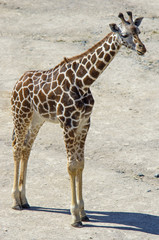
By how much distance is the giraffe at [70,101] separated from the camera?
10.3 meters

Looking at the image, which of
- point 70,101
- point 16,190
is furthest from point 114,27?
point 16,190

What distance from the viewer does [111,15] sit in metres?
24.7

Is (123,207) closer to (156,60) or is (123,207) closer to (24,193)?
(24,193)

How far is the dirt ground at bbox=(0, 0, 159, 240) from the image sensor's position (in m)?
11.1

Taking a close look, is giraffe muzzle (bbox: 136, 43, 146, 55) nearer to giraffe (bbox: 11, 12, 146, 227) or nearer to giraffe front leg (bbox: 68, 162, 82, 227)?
giraffe (bbox: 11, 12, 146, 227)

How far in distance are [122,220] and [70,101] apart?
2.96 metres

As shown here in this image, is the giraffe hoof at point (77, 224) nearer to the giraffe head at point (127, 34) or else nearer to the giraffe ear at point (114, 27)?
the giraffe head at point (127, 34)

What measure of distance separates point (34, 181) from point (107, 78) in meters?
7.51

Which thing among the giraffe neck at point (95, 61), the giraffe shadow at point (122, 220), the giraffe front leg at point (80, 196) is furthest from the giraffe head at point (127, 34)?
the giraffe shadow at point (122, 220)

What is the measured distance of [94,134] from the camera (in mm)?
15633

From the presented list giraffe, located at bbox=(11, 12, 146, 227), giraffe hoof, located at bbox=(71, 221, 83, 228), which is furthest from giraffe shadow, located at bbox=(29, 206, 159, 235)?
giraffe, located at bbox=(11, 12, 146, 227)

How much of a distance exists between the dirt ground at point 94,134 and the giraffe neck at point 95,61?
10.00 feet

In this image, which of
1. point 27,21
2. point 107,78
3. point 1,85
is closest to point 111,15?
point 27,21

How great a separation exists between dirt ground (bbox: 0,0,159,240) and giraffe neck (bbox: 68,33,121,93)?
10.00 ft
